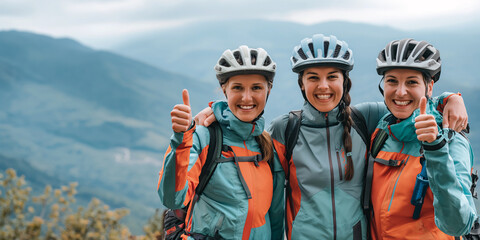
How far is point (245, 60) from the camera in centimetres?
569

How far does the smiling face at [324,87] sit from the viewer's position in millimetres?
5664

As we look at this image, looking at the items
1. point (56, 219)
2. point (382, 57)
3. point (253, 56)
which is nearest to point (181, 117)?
point (253, 56)

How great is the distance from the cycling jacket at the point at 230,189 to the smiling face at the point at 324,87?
72 centimetres

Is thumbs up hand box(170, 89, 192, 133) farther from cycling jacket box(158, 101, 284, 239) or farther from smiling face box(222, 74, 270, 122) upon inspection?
smiling face box(222, 74, 270, 122)

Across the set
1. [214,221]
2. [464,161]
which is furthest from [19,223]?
[464,161]

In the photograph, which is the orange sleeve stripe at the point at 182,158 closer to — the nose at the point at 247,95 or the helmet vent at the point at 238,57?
the nose at the point at 247,95

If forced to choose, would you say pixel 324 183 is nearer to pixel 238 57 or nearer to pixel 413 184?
pixel 413 184

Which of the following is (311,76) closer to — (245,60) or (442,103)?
(245,60)

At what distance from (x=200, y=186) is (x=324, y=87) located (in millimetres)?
1926

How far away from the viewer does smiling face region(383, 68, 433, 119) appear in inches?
212

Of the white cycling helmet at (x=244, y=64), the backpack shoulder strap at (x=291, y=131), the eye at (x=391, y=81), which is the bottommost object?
the backpack shoulder strap at (x=291, y=131)

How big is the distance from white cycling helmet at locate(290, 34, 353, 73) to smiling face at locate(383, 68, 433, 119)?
0.59 meters

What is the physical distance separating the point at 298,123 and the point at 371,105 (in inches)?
44.7

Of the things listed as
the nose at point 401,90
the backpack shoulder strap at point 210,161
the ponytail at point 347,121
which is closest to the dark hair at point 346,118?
the ponytail at point 347,121
